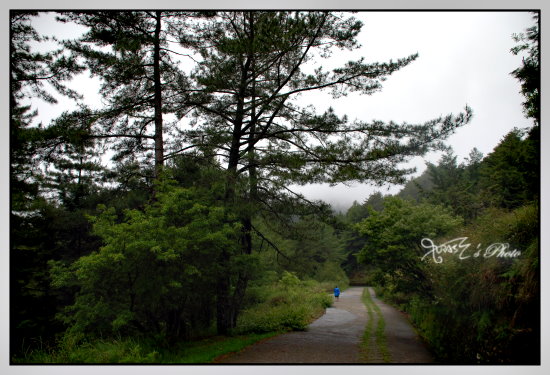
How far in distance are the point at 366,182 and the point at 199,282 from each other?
444 cm

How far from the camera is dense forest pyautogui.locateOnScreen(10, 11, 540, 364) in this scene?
5.59m

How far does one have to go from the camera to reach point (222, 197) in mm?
7320

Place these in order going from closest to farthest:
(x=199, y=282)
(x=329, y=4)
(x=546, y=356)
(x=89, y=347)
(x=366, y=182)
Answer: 1. (x=546, y=356)
2. (x=329, y=4)
3. (x=89, y=347)
4. (x=199, y=282)
5. (x=366, y=182)

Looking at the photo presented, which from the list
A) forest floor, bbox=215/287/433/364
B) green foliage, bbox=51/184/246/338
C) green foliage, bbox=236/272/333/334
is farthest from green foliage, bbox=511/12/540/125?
green foliage, bbox=236/272/333/334

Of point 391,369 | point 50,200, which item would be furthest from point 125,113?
point 391,369

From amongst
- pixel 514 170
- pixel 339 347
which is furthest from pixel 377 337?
pixel 514 170

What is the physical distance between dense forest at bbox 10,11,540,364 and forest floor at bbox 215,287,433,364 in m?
0.52

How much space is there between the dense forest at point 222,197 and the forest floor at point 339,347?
20.6 inches

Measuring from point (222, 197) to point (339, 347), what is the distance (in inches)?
162

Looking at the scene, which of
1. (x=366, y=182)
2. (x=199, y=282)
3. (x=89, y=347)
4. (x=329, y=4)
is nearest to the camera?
(x=329, y=4)

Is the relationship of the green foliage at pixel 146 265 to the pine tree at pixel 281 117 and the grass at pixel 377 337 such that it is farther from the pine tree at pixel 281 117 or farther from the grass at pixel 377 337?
the grass at pixel 377 337

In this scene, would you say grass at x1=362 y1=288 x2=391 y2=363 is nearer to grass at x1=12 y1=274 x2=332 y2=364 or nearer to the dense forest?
the dense forest

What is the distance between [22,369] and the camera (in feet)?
17.2

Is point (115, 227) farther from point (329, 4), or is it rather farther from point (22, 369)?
point (329, 4)
